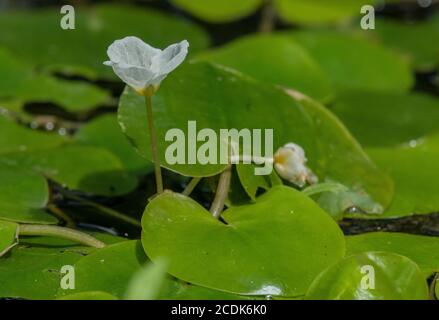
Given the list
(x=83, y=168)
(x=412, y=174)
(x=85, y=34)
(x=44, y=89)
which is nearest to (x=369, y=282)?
(x=412, y=174)

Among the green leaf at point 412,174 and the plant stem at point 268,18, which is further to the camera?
the plant stem at point 268,18

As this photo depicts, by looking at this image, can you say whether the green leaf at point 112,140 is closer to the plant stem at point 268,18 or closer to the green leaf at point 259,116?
the green leaf at point 259,116

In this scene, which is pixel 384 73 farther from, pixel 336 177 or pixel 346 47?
pixel 336 177

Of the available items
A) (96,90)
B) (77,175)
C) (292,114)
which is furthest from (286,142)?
(96,90)

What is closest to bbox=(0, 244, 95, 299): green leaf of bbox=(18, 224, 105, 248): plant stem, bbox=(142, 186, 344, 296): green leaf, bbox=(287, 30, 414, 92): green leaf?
bbox=(18, 224, 105, 248): plant stem

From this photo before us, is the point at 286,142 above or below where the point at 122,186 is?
above

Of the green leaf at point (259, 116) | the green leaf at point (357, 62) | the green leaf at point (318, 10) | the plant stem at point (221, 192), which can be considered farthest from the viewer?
the green leaf at point (318, 10)

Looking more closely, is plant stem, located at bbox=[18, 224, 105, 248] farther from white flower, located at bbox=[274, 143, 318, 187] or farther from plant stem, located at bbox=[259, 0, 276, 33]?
plant stem, located at bbox=[259, 0, 276, 33]

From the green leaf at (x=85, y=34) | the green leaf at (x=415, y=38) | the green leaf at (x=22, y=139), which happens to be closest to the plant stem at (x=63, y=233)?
the green leaf at (x=22, y=139)
